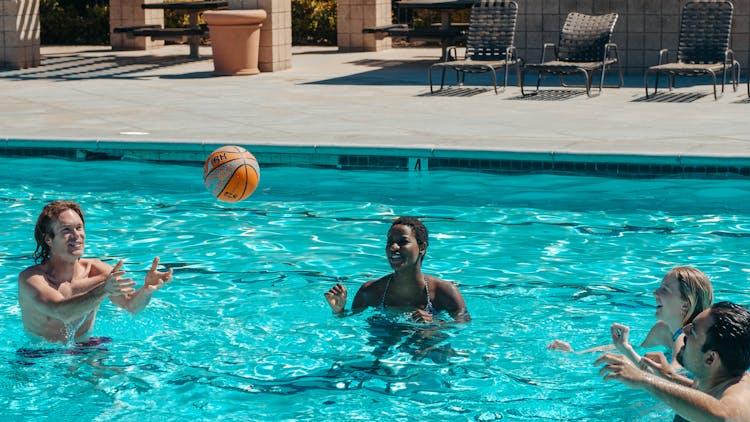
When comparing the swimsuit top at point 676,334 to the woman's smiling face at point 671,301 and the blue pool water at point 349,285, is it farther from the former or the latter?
the blue pool water at point 349,285

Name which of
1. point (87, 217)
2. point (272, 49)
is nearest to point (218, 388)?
point (87, 217)

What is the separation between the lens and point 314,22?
985 inches

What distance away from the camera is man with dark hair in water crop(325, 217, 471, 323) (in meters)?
6.32

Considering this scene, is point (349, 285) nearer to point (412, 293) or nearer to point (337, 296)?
point (412, 293)

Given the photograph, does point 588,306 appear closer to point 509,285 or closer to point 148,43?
point 509,285

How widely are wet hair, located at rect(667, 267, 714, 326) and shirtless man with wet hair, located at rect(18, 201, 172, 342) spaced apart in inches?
92.8

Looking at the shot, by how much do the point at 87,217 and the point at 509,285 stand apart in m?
4.01

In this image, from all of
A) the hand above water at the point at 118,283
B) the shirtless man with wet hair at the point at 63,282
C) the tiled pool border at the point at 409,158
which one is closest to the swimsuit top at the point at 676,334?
the shirtless man with wet hair at the point at 63,282

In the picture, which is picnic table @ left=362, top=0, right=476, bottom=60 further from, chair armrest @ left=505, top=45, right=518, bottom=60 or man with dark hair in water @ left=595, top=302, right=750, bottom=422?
man with dark hair in water @ left=595, top=302, right=750, bottom=422

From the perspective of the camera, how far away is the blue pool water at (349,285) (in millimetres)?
6098

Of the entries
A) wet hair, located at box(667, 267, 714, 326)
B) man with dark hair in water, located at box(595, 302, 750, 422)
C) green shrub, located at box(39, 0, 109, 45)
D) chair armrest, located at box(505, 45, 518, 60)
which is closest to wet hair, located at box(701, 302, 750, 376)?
man with dark hair in water, located at box(595, 302, 750, 422)

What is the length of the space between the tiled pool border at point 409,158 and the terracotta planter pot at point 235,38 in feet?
21.6

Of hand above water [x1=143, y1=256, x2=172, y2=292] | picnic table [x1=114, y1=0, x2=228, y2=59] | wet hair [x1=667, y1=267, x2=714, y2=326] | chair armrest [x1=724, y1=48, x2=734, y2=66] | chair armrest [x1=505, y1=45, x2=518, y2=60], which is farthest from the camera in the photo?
picnic table [x1=114, y1=0, x2=228, y2=59]

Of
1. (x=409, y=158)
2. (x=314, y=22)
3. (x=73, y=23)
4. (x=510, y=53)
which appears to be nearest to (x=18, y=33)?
(x=73, y=23)
